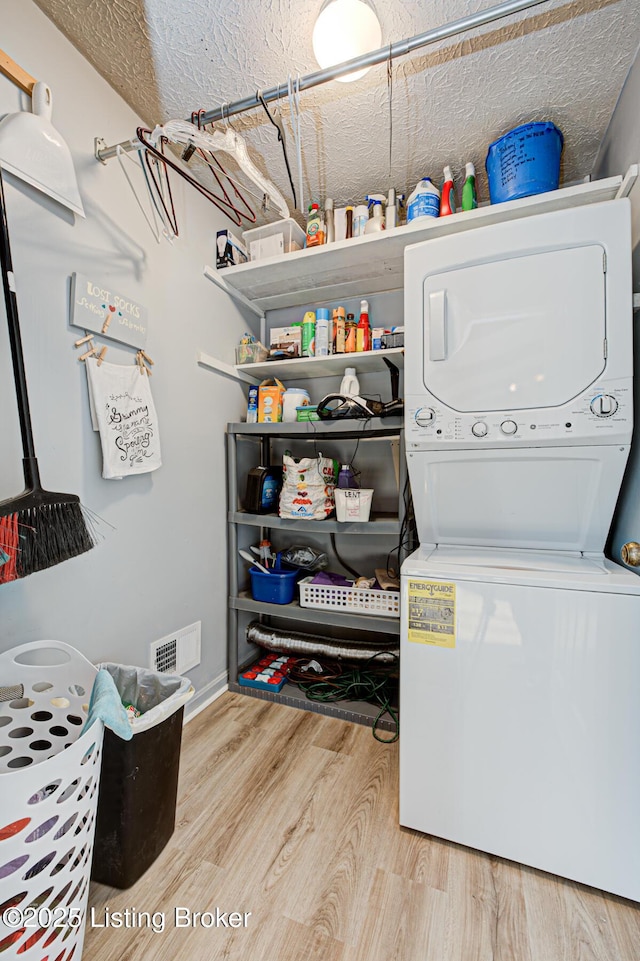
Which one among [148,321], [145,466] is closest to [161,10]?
[148,321]

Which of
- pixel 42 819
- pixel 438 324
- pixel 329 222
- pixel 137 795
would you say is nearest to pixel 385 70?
pixel 329 222

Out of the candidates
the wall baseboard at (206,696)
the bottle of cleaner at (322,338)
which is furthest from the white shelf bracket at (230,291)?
the wall baseboard at (206,696)

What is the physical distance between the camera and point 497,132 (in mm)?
1520

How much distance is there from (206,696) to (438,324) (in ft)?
6.17

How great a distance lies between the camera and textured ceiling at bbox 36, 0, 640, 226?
112 centimetres

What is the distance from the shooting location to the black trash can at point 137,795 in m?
0.98

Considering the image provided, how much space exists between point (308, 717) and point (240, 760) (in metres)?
0.37

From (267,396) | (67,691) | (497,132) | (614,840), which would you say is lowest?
(614,840)

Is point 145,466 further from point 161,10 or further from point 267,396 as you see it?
point 161,10

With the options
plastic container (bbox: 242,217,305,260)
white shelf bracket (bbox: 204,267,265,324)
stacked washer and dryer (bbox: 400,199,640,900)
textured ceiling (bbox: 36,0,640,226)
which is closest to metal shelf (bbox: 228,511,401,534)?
stacked washer and dryer (bbox: 400,199,640,900)

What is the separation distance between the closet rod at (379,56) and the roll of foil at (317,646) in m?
2.13

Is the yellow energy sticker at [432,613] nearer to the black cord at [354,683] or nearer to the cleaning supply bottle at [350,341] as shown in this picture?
the black cord at [354,683]

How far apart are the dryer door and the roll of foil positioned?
1.30 metres

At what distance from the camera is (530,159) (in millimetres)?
1425
